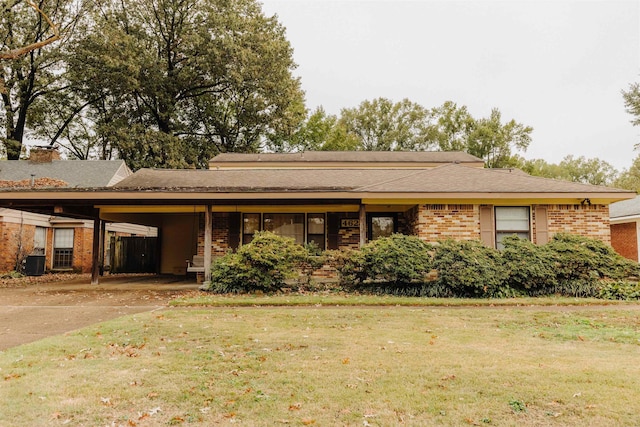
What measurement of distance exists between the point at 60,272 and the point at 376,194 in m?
16.3

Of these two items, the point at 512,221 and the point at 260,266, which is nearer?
the point at 260,266

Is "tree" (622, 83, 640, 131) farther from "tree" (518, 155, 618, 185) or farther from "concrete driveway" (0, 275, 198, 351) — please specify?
"concrete driveway" (0, 275, 198, 351)

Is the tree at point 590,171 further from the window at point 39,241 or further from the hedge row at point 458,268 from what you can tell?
the window at point 39,241

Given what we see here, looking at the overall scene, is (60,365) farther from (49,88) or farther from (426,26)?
(49,88)

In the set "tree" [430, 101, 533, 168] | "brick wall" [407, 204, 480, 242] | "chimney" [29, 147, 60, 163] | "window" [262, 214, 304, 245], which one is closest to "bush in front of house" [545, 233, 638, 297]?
"brick wall" [407, 204, 480, 242]

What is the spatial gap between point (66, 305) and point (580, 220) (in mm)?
13840

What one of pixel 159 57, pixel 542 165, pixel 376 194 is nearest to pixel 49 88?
pixel 159 57

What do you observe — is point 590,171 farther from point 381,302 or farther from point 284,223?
point 381,302

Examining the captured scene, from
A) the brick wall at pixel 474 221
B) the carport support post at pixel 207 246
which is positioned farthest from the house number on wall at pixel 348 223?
the carport support post at pixel 207 246

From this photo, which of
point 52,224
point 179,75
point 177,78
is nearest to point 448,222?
point 52,224

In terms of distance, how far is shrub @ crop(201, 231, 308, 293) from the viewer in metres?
10.6

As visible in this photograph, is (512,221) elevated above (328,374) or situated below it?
above

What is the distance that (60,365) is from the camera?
4.59m

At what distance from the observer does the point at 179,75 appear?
29.4 meters
